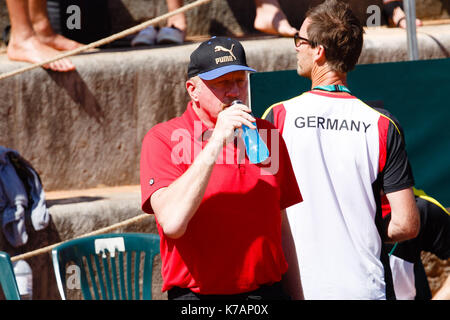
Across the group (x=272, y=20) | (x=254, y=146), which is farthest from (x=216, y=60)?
(x=272, y=20)

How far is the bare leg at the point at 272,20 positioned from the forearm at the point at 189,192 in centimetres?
340

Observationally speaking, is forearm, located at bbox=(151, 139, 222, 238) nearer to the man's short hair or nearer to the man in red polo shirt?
the man in red polo shirt

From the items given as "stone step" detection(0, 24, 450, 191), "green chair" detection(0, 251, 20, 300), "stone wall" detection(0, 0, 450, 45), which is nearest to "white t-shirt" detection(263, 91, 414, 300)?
"green chair" detection(0, 251, 20, 300)

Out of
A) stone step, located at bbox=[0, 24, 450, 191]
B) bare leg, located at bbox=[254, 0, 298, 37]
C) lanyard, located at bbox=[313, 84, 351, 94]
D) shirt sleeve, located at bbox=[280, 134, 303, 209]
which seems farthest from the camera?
bare leg, located at bbox=[254, 0, 298, 37]

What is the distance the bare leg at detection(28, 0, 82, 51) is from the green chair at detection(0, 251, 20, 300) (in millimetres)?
2079

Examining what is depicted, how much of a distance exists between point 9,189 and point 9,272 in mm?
947

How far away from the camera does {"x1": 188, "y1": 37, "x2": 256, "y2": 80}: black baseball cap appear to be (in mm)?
2490

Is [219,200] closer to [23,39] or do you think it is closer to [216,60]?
[216,60]

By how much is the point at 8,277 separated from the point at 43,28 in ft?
7.31

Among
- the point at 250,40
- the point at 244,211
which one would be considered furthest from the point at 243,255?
the point at 250,40

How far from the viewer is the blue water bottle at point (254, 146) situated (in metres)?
2.41

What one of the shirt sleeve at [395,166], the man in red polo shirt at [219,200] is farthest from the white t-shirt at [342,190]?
the man in red polo shirt at [219,200]

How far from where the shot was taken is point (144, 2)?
630 centimetres

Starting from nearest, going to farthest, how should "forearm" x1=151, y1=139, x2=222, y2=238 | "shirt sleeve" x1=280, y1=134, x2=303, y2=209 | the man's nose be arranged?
1. "forearm" x1=151, y1=139, x2=222, y2=238
2. the man's nose
3. "shirt sleeve" x1=280, y1=134, x2=303, y2=209
